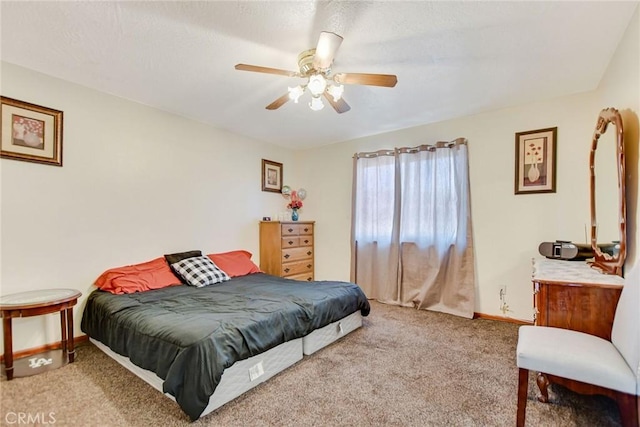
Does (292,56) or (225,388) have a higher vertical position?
(292,56)

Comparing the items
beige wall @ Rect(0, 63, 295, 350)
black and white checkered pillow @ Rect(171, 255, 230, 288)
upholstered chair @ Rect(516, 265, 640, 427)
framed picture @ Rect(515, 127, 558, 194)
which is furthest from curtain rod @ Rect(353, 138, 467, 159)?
black and white checkered pillow @ Rect(171, 255, 230, 288)

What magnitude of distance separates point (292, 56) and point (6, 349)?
2.89 meters

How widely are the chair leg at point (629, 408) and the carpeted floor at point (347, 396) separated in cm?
37

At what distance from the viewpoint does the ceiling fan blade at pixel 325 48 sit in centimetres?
164

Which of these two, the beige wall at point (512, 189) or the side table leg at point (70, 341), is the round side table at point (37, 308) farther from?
the beige wall at point (512, 189)

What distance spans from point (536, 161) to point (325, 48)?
2691 millimetres

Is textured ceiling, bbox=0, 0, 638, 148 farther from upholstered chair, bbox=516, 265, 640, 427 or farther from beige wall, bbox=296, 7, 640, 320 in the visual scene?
upholstered chair, bbox=516, 265, 640, 427

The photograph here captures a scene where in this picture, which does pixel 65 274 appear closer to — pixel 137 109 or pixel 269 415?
pixel 137 109

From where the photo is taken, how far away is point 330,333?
2605 mm

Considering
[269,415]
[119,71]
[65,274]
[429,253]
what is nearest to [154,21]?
[119,71]

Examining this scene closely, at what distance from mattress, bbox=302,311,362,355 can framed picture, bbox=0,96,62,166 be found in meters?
2.68

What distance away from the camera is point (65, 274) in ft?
8.46

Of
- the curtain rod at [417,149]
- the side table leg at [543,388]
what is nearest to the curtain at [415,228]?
the curtain rod at [417,149]

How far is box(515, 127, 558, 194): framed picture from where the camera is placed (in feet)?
9.87
